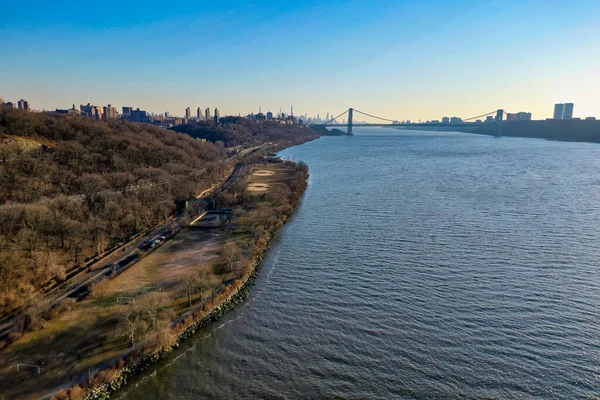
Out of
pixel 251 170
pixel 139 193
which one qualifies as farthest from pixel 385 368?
pixel 251 170

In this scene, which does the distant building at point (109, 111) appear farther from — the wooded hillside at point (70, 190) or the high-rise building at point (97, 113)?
the wooded hillside at point (70, 190)

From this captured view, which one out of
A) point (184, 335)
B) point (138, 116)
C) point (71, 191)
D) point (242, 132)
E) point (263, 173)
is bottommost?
point (184, 335)

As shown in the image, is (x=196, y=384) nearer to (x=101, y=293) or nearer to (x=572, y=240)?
(x=101, y=293)

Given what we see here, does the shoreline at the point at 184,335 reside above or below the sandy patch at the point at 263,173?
below

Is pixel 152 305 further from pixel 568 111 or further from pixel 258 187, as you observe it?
pixel 568 111

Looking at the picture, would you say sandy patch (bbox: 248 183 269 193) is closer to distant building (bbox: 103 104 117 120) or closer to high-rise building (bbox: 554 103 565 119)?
distant building (bbox: 103 104 117 120)

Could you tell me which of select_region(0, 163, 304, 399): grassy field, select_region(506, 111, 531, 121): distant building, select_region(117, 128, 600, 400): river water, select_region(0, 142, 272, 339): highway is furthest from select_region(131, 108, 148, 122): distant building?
select_region(506, 111, 531, 121): distant building

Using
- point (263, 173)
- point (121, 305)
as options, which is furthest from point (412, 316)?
point (263, 173)

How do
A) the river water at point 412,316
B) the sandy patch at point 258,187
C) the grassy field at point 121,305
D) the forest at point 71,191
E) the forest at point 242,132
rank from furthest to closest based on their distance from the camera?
the forest at point 242,132
the sandy patch at point 258,187
the forest at point 71,191
the river water at point 412,316
the grassy field at point 121,305

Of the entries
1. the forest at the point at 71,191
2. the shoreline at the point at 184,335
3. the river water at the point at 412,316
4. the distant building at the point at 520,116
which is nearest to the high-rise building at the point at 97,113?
the forest at the point at 71,191
